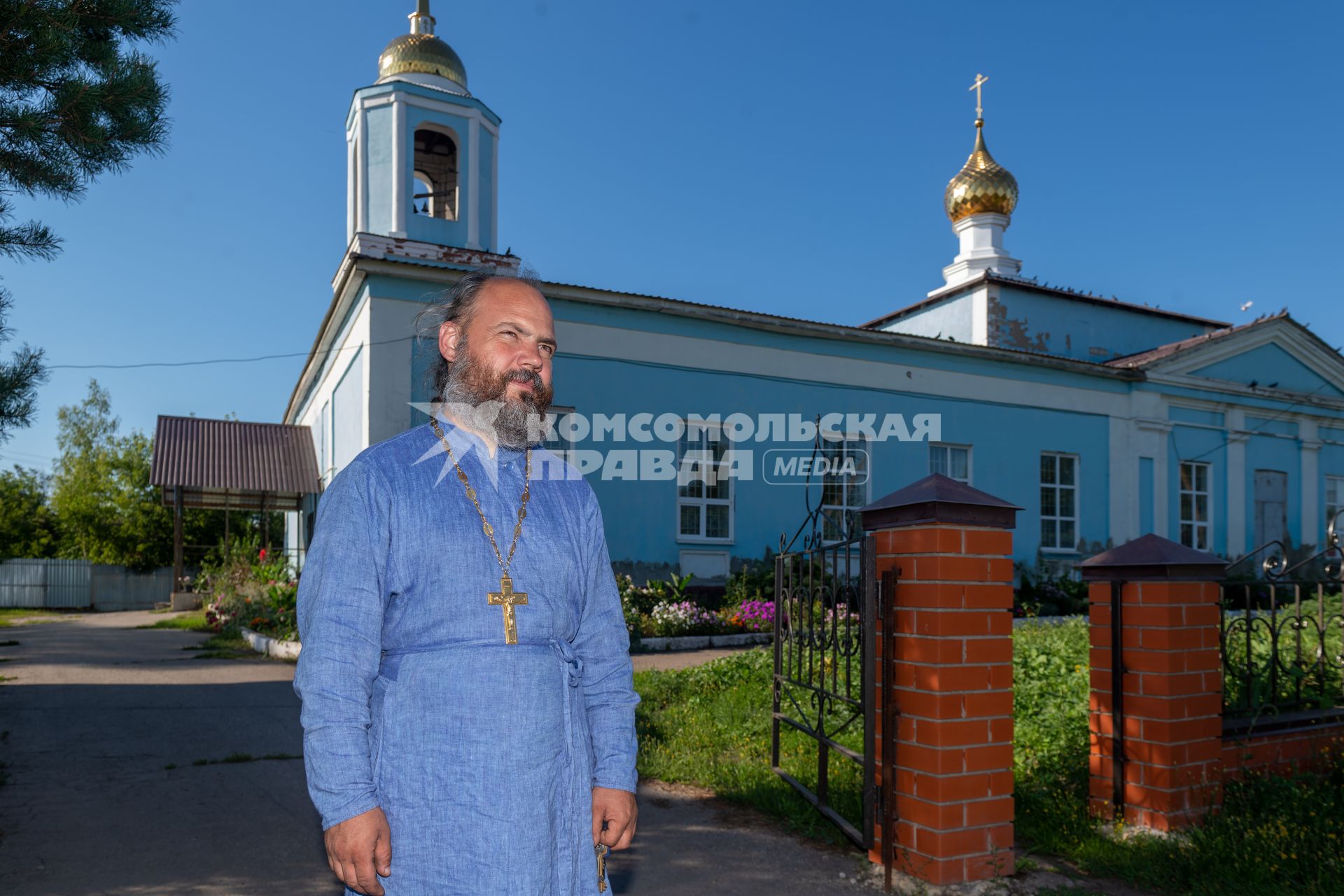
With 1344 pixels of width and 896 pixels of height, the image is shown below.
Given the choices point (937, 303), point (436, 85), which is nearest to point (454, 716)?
point (436, 85)

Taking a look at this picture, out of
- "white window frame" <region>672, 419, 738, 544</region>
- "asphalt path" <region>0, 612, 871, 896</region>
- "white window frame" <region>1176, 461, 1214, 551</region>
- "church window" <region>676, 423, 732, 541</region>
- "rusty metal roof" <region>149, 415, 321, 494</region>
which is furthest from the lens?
"white window frame" <region>1176, 461, 1214, 551</region>

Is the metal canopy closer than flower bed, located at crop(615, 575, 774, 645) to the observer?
No

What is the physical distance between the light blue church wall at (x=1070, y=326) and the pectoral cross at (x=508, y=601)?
2033 centimetres

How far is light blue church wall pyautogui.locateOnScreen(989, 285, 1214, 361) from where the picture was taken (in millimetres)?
21391

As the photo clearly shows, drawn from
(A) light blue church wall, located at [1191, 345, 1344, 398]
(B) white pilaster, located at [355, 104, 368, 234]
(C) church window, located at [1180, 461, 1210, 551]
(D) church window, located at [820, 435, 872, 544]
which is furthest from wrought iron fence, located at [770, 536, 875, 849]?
(A) light blue church wall, located at [1191, 345, 1344, 398]

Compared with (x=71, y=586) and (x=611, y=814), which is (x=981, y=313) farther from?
(x=71, y=586)

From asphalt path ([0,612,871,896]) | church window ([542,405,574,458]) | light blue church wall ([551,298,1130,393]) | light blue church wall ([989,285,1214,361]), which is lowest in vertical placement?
asphalt path ([0,612,871,896])

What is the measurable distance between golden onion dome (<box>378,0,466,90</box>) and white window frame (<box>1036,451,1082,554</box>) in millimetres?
12644

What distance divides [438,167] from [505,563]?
47.4 feet

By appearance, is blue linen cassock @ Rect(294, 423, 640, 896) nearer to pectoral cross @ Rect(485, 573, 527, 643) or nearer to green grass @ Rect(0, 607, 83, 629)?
pectoral cross @ Rect(485, 573, 527, 643)

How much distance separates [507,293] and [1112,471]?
1948 centimetres

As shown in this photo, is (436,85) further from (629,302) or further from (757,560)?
(757,560)

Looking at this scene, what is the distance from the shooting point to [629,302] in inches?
583

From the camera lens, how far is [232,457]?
17.4 m
